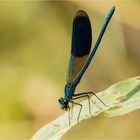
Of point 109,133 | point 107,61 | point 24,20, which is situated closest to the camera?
point 109,133

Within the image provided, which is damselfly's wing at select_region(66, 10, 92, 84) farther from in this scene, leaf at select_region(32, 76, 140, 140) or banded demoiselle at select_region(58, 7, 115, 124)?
leaf at select_region(32, 76, 140, 140)

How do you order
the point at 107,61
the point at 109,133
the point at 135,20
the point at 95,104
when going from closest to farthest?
the point at 95,104
the point at 109,133
the point at 135,20
the point at 107,61

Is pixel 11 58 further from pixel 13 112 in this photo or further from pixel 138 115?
pixel 138 115

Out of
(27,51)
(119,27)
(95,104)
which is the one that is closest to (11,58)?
(27,51)

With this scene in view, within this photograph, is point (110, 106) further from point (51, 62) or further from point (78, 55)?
point (51, 62)

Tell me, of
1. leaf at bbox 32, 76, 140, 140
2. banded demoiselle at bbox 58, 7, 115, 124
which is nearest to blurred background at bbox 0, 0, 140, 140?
banded demoiselle at bbox 58, 7, 115, 124

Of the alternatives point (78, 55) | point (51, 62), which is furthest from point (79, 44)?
point (51, 62)
